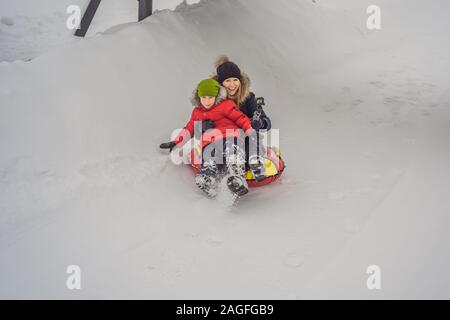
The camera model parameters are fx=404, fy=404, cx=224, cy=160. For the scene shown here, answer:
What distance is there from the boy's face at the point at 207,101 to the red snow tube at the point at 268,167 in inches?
18.3

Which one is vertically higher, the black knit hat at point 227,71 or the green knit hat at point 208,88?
the black knit hat at point 227,71

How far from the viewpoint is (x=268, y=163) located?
394 centimetres

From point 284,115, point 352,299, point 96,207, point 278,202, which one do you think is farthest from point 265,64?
point 352,299

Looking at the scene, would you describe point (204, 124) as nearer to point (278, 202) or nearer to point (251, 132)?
point (251, 132)

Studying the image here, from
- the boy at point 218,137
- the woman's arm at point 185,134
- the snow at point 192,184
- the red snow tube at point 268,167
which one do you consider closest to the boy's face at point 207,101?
the boy at point 218,137

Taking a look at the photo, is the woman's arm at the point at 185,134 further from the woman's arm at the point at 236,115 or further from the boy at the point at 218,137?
the woman's arm at the point at 236,115

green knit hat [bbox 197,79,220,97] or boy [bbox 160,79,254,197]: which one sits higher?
green knit hat [bbox 197,79,220,97]

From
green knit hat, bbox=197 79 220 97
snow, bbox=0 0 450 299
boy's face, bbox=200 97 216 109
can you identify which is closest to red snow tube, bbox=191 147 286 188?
snow, bbox=0 0 450 299

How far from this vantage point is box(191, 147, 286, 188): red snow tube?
12.9 feet

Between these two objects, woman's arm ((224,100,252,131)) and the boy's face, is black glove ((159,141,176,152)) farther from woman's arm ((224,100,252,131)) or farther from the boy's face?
woman's arm ((224,100,252,131))

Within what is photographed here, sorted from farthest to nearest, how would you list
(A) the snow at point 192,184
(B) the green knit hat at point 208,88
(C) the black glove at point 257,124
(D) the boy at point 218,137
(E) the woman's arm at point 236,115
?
(C) the black glove at point 257,124 < (E) the woman's arm at point 236,115 < (B) the green knit hat at point 208,88 < (D) the boy at point 218,137 < (A) the snow at point 192,184

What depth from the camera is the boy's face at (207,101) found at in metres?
3.97

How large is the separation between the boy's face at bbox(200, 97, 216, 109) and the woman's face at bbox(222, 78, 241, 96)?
0.96 ft

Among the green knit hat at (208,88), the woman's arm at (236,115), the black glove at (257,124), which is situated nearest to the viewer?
the green knit hat at (208,88)
